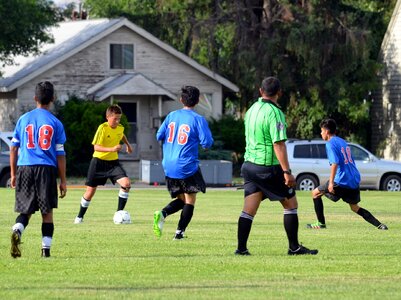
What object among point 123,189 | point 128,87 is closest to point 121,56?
point 128,87

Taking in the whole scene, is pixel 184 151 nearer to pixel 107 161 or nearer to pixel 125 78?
pixel 107 161

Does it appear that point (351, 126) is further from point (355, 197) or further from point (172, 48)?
point (355, 197)

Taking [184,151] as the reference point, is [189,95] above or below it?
above

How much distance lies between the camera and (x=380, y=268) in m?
12.1

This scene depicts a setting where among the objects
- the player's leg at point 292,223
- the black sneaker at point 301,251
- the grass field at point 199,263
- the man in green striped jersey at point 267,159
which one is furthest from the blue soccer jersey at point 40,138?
the black sneaker at point 301,251

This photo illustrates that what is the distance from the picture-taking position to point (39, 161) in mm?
12820

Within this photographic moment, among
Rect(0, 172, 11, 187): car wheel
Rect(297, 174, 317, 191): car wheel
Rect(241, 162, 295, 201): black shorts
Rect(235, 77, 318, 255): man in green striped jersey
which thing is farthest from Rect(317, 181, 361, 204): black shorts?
Rect(297, 174, 317, 191): car wheel

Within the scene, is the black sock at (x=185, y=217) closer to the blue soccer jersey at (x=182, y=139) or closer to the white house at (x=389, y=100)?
the blue soccer jersey at (x=182, y=139)

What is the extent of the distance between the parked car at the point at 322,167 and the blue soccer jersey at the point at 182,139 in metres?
21.7

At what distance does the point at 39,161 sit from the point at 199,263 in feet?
6.44

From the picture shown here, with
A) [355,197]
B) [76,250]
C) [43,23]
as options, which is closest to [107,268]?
[76,250]

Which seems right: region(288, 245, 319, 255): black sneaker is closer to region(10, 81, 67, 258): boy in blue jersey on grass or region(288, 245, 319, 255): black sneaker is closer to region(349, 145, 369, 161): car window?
region(10, 81, 67, 258): boy in blue jersey on grass

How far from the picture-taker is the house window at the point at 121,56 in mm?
52281

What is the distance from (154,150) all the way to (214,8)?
6.55m
